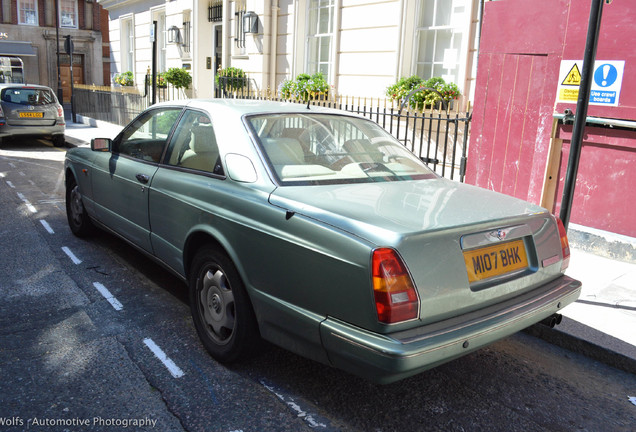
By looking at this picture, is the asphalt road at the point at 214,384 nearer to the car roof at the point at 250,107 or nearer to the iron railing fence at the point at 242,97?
the car roof at the point at 250,107

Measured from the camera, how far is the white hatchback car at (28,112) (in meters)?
14.4

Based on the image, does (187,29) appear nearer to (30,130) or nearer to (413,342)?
(30,130)

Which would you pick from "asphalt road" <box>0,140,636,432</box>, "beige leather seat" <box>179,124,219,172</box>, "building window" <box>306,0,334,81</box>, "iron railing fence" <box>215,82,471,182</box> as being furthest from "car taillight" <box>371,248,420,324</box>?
"building window" <box>306,0,334,81</box>

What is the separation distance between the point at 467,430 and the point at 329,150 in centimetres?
198

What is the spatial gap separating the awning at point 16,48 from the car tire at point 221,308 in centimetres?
4210

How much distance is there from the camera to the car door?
4504 millimetres

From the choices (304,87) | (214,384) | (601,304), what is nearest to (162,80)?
(304,87)

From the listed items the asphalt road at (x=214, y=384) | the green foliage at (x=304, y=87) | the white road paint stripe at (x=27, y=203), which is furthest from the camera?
the green foliage at (x=304, y=87)

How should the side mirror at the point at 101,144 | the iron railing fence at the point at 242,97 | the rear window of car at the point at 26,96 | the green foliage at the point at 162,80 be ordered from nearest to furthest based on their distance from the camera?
the side mirror at the point at 101,144 < the iron railing fence at the point at 242,97 < the rear window of car at the point at 26,96 < the green foliage at the point at 162,80

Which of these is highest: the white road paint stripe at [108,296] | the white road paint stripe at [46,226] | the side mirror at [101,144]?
the side mirror at [101,144]

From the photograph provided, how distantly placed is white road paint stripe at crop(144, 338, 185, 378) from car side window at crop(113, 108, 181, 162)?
58.0 inches

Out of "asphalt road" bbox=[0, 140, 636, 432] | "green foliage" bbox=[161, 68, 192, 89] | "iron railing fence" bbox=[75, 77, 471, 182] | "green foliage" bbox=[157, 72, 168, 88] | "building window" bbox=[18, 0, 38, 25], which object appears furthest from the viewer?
"building window" bbox=[18, 0, 38, 25]

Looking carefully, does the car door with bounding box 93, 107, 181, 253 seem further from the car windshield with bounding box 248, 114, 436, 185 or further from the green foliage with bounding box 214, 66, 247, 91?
the green foliage with bounding box 214, 66, 247, 91

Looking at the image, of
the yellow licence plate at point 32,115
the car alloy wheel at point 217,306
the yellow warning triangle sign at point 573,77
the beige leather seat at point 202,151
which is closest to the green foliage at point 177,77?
the yellow licence plate at point 32,115
